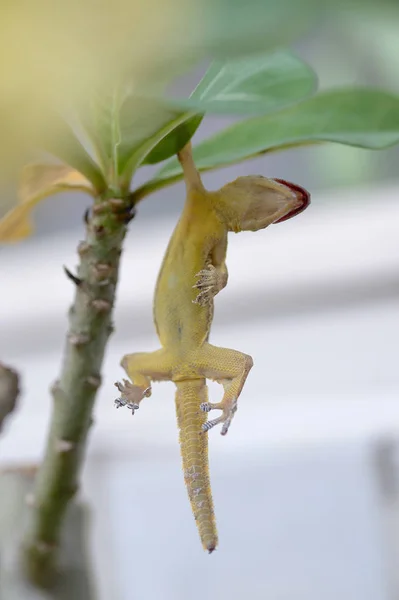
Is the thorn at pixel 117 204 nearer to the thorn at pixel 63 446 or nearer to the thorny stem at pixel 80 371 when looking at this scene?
the thorny stem at pixel 80 371

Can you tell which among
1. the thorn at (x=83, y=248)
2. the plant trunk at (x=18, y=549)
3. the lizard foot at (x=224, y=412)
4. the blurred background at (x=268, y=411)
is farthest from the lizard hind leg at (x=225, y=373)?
the blurred background at (x=268, y=411)

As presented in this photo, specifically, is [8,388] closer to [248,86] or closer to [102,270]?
[102,270]

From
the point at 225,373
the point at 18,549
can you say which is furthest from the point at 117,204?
the point at 18,549

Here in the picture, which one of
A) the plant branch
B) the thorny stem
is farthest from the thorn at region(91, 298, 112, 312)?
the plant branch

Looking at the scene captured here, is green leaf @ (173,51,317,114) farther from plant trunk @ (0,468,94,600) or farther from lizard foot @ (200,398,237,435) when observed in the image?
plant trunk @ (0,468,94,600)

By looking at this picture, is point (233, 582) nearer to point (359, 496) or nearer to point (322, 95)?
point (359, 496)

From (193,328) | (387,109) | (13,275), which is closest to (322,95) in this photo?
(387,109)
